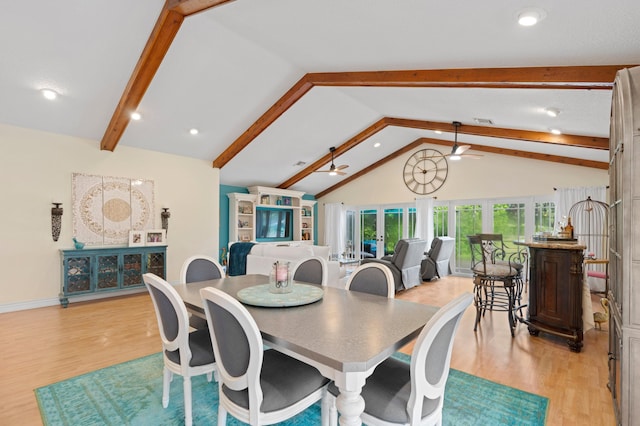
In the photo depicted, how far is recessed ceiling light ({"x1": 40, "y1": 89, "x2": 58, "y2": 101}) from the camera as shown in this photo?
391cm

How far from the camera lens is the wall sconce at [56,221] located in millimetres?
4684

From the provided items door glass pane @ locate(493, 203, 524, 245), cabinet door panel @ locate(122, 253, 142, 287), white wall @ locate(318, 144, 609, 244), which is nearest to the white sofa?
cabinet door panel @ locate(122, 253, 142, 287)

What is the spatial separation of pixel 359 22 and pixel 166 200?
4.84m

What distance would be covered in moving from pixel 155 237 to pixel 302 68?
3857 mm

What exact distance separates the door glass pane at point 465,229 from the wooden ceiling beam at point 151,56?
677cm

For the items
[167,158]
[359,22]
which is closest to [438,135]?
[359,22]

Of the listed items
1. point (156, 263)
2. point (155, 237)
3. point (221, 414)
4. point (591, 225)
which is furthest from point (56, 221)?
point (591, 225)

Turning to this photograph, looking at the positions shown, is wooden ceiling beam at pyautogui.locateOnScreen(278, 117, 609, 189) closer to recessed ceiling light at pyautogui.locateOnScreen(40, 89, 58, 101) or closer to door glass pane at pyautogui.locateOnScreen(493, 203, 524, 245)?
door glass pane at pyautogui.locateOnScreen(493, 203, 524, 245)

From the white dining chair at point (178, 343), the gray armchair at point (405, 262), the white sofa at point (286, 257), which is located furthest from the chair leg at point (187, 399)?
the gray armchair at point (405, 262)

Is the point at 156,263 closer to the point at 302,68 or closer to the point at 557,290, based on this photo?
the point at 302,68

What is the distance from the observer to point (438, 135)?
23.9ft

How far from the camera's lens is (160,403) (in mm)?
Answer: 2195

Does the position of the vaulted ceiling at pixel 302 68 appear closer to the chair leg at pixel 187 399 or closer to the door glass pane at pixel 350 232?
the chair leg at pixel 187 399

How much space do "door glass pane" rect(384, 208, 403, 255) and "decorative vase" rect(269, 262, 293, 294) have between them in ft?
22.8
